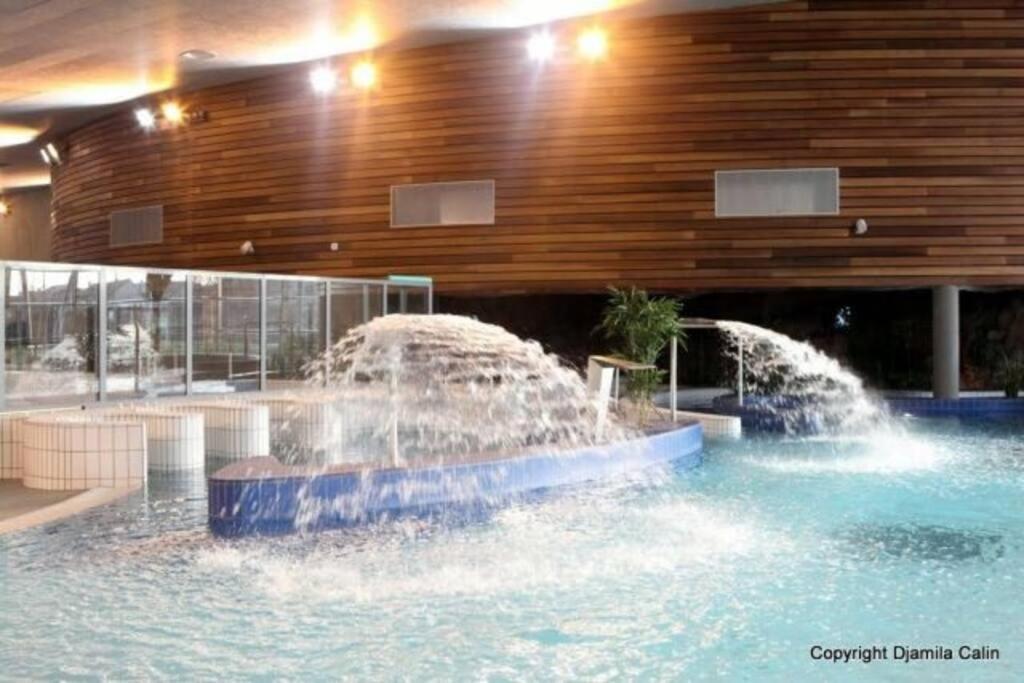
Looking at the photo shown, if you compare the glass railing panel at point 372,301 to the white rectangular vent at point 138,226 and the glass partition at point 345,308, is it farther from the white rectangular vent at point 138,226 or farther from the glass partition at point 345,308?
the white rectangular vent at point 138,226

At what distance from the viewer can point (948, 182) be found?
1389 centimetres

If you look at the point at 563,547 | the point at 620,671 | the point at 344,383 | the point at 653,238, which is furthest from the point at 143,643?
the point at 653,238

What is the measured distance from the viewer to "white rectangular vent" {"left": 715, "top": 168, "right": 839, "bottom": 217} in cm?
1403

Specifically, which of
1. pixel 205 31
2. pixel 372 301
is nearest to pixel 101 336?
pixel 372 301

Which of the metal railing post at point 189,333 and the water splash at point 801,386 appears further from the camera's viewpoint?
the water splash at point 801,386

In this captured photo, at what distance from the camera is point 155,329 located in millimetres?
10695

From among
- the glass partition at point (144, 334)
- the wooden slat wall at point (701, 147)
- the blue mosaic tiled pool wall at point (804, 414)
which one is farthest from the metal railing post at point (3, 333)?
the blue mosaic tiled pool wall at point (804, 414)

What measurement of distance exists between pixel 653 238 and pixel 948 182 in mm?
4112

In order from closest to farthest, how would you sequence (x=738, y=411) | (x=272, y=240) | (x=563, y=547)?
(x=563, y=547), (x=738, y=411), (x=272, y=240)

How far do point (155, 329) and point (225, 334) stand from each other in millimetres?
1223

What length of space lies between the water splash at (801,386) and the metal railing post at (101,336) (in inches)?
264

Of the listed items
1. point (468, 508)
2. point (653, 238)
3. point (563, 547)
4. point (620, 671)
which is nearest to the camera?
point (620, 671)

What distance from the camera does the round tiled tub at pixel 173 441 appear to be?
851cm

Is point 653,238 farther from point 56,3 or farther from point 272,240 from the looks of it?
point 56,3
